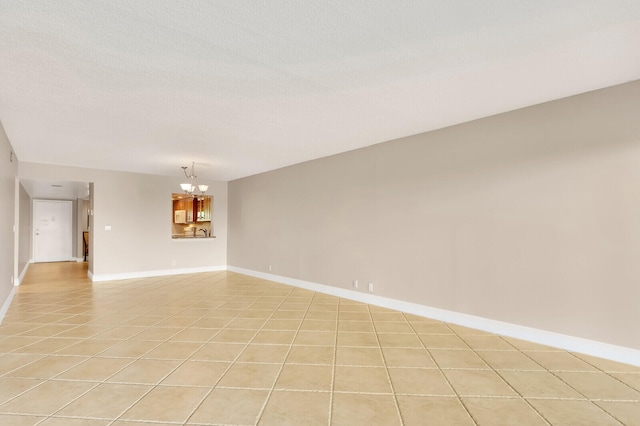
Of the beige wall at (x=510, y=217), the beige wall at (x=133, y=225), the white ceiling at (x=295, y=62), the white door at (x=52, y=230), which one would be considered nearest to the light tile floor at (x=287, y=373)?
the beige wall at (x=510, y=217)

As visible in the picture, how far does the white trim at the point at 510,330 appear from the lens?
2957 millimetres

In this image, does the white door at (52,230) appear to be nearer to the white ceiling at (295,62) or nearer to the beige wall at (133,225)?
the beige wall at (133,225)

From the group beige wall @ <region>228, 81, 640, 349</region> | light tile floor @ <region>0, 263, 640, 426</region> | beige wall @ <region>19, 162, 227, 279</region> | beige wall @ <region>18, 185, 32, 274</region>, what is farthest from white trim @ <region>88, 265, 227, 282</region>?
beige wall @ <region>228, 81, 640, 349</region>

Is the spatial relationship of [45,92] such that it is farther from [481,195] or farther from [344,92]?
[481,195]

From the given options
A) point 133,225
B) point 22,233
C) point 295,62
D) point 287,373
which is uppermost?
point 295,62

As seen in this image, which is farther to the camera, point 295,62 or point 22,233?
point 22,233

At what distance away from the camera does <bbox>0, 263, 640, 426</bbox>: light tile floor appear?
6.97 feet

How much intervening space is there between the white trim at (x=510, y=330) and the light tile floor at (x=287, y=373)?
0.11 m

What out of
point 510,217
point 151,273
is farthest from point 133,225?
point 510,217

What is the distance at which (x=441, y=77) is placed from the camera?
281 centimetres

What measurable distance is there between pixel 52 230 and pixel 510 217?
13.6 m

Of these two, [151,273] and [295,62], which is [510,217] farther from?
[151,273]

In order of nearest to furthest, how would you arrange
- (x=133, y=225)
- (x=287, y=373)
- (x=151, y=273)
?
1. (x=287, y=373)
2. (x=133, y=225)
3. (x=151, y=273)

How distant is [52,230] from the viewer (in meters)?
11.2
